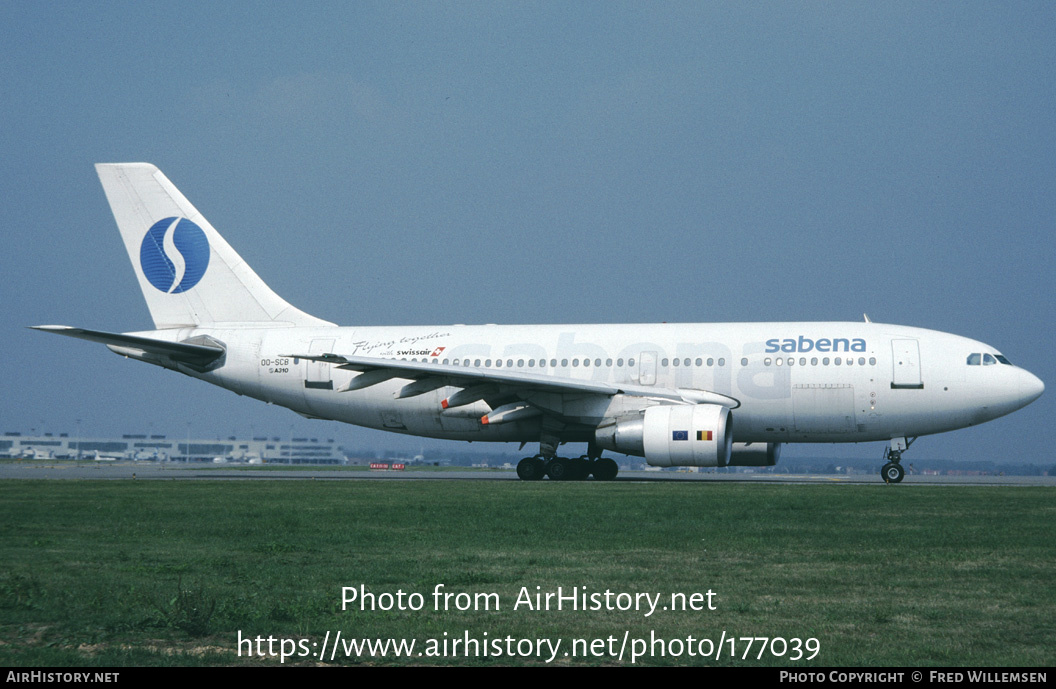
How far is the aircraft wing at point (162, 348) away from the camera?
24406 millimetres

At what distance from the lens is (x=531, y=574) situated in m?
8.15

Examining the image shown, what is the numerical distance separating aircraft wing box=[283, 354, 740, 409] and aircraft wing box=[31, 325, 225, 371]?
445cm

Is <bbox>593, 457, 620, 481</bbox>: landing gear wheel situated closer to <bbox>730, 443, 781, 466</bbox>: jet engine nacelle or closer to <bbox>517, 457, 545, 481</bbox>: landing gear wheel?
<bbox>517, 457, 545, 481</bbox>: landing gear wheel

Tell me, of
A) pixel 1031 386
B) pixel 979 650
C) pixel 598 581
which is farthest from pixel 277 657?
pixel 1031 386

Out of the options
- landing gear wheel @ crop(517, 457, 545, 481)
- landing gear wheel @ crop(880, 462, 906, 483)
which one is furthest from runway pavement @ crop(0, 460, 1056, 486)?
landing gear wheel @ crop(517, 457, 545, 481)

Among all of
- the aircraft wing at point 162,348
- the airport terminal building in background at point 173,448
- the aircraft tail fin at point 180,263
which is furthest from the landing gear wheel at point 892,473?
the airport terminal building in background at point 173,448

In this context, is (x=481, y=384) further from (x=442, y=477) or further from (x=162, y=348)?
(x=162, y=348)

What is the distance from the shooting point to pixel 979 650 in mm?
5625

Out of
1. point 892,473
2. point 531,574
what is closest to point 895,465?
Answer: point 892,473

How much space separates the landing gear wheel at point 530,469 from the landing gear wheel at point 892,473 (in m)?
7.63

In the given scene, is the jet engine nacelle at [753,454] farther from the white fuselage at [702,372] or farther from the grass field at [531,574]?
the grass field at [531,574]

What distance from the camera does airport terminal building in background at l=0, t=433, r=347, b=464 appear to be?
134 m
